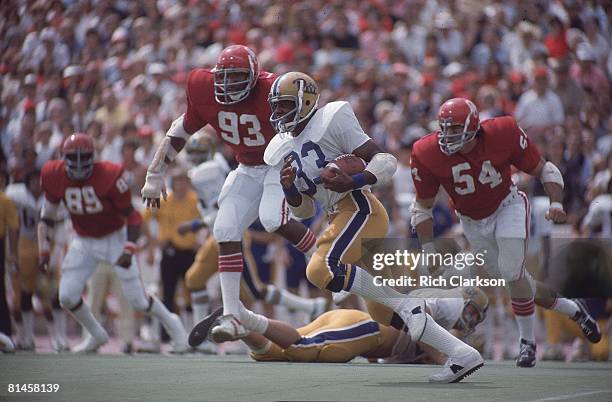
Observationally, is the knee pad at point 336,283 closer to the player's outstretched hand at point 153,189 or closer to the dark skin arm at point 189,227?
the player's outstretched hand at point 153,189

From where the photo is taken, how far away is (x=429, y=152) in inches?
287

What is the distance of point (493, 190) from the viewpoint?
7.41m

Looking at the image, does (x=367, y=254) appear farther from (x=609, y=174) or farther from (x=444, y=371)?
(x=609, y=174)

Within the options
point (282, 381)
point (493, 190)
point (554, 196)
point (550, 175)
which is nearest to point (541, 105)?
point (493, 190)

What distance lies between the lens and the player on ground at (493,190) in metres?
7.09

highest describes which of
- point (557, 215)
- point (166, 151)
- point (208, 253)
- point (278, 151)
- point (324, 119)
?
point (324, 119)

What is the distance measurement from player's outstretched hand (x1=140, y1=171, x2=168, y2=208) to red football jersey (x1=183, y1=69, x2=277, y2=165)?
1.47 feet

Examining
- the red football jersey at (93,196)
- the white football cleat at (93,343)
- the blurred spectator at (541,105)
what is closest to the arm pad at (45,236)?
the red football jersey at (93,196)

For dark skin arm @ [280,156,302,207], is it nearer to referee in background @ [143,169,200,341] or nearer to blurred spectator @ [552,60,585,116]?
referee in background @ [143,169,200,341]

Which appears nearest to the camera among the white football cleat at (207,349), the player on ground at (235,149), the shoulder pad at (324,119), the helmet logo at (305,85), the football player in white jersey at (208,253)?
the shoulder pad at (324,119)

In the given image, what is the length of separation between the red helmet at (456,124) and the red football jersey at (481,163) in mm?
169

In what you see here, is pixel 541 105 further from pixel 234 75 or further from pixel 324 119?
pixel 324 119

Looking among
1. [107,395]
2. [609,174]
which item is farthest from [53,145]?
[107,395]

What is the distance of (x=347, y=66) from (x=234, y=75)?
19.8ft
